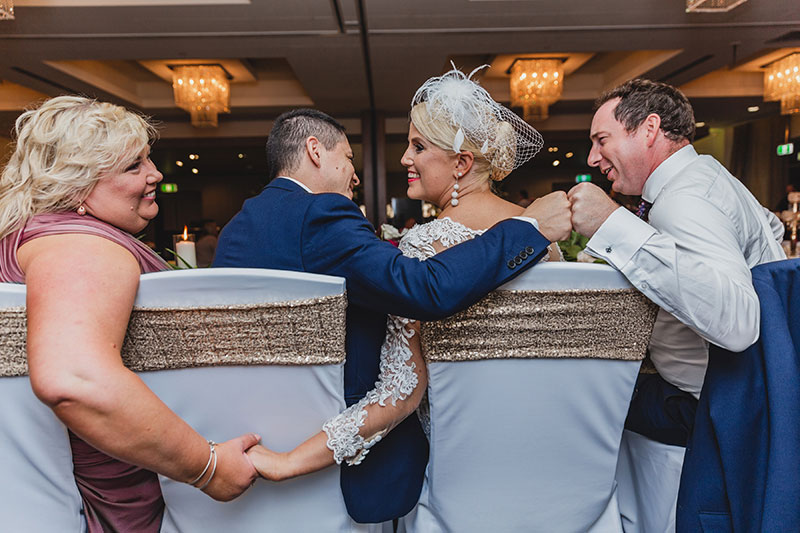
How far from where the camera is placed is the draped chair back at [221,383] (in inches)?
33.2

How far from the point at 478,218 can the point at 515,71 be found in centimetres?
603

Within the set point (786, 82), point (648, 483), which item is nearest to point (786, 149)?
point (786, 82)

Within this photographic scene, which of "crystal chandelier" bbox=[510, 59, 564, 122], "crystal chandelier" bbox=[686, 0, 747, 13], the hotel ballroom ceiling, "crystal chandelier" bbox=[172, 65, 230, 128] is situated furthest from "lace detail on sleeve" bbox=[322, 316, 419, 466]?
"crystal chandelier" bbox=[172, 65, 230, 128]

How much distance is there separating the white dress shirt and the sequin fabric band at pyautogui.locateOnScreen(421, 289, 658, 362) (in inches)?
2.3

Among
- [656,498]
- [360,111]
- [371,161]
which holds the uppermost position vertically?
[360,111]

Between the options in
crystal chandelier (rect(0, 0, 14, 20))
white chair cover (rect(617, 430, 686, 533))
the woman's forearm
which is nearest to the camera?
the woman's forearm

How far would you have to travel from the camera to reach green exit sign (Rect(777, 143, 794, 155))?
9375mm

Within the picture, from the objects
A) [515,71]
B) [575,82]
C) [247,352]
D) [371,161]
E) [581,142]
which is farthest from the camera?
[581,142]

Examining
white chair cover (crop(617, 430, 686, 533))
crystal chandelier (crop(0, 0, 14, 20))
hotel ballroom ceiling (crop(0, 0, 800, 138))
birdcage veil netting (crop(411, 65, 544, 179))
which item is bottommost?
white chair cover (crop(617, 430, 686, 533))

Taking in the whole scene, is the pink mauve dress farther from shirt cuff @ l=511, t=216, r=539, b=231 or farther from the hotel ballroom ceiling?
the hotel ballroom ceiling

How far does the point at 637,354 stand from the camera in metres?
0.96

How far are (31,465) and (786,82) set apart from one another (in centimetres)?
843

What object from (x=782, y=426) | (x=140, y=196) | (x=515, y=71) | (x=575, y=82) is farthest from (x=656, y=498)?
(x=575, y=82)

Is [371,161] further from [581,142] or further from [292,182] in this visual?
[292,182]
